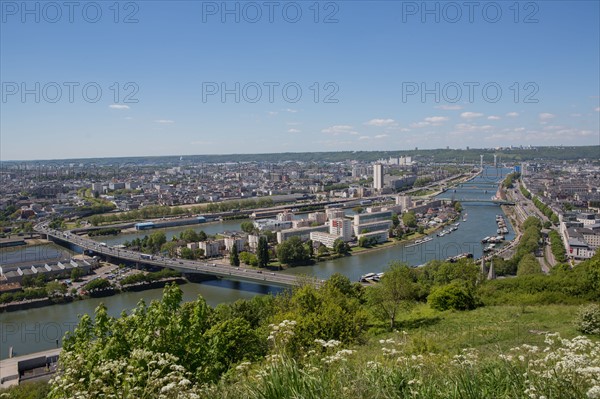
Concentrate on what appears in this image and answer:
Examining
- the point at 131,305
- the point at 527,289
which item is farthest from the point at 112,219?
the point at 527,289

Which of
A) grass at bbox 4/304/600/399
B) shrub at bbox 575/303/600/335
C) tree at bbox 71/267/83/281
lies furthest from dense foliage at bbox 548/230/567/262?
tree at bbox 71/267/83/281

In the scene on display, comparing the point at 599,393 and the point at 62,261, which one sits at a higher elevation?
the point at 599,393

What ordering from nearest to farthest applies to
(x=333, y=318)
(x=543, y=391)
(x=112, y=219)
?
(x=543, y=391), (x=333, y=318), (x=112, y=219)

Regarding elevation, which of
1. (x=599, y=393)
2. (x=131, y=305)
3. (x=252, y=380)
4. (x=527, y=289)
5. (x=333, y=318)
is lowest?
(x=131, y=305)

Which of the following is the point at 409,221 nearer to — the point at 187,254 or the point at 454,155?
the point at 187,254

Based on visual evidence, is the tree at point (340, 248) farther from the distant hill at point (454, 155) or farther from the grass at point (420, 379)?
the distant hill at point (454, 155)

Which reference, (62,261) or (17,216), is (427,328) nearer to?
(62,261)

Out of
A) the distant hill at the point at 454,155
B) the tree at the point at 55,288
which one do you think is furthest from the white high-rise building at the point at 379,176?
the distant hill at the point at 454,155
